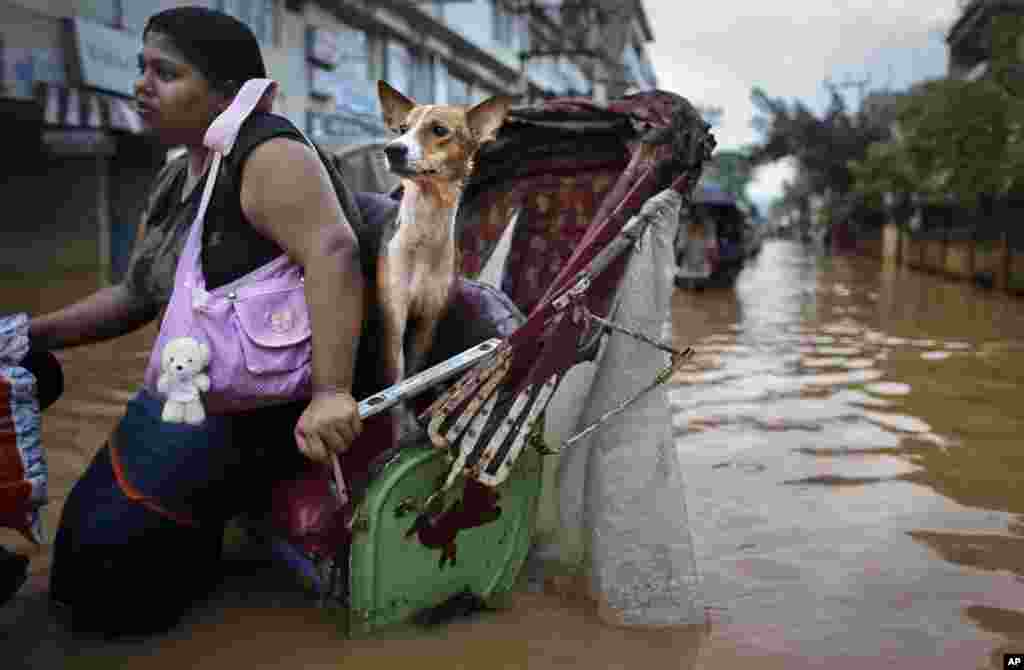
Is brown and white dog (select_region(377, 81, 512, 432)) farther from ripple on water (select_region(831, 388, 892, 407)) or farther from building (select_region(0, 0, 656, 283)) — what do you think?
building (select_region(0, 0, 656, 283))

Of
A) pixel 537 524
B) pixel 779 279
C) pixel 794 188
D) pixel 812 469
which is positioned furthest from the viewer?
pixel 794 188

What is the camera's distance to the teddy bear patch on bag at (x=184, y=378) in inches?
79.0

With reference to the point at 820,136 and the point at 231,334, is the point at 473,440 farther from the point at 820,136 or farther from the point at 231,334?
the point at 820,136

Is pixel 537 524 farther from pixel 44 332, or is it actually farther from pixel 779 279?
pixel 779 279

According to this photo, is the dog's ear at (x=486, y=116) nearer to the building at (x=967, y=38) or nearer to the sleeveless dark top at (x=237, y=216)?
the sleeveless dark top at (x=237, y=216)

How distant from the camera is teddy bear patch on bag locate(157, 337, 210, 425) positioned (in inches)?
79.0

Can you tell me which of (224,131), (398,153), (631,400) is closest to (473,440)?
(631,400)

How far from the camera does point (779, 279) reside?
61.8ft

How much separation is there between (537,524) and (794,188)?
260ft

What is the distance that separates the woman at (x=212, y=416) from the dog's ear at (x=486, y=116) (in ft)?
1.23

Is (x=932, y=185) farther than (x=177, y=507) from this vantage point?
Yes

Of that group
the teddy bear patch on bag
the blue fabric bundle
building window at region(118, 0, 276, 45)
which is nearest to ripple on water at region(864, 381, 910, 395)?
the teddy bear patch on bag

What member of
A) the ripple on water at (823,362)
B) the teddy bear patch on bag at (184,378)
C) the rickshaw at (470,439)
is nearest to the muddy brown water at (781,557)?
the rickshaw at (470,439)

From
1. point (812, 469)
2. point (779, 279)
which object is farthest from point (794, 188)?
point (812, 469)
